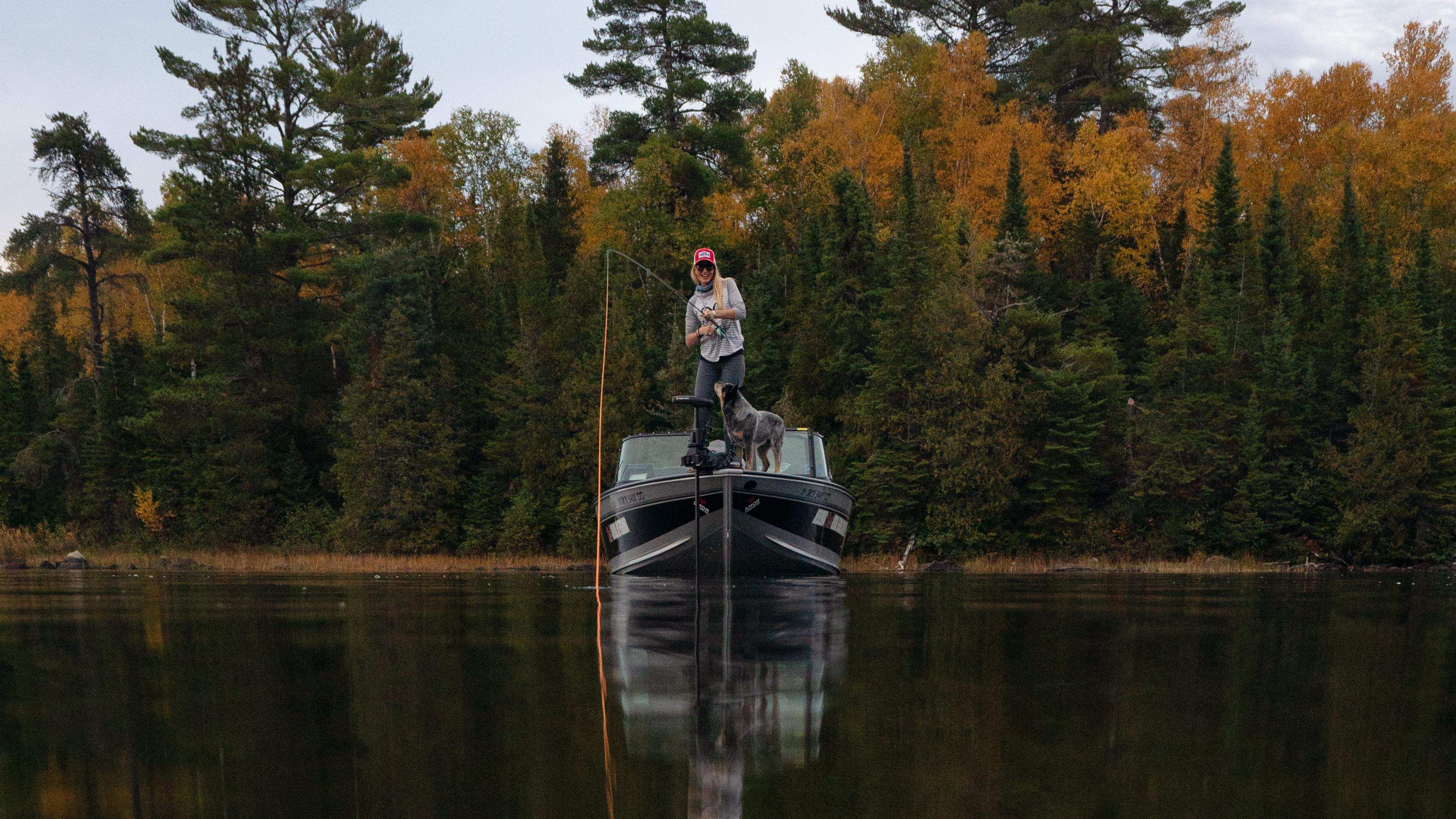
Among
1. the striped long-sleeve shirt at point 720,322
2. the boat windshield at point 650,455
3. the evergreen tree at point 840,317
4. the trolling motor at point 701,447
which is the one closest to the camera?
the trolling motor at point 701,447

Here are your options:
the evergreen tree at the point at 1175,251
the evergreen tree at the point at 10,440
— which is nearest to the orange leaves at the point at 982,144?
the evergreen tree at the point at 1175,251

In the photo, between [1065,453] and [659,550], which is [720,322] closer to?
[659,550]

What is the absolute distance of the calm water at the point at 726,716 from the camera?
3432mm

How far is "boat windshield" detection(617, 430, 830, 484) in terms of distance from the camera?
57.1 feet

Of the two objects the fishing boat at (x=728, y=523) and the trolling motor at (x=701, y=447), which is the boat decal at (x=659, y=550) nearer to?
the fishing boat at (x=728, y=523)

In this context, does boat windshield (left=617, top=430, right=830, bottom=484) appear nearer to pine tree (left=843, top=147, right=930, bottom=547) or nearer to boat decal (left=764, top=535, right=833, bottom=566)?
boat decal (left=764, top=535, right=833, bottom=566)

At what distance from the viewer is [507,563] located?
119 feet

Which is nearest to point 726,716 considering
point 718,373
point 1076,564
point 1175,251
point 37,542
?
point 718,373

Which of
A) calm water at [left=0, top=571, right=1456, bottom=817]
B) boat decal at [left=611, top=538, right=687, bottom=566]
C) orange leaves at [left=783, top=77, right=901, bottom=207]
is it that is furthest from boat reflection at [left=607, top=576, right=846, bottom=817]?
orange leaves at [left=783, top=77, right=901, bottom=207]

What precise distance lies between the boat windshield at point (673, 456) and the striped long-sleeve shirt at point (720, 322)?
4.51m

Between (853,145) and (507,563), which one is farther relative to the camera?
(853,145)

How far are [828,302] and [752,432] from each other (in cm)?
2710

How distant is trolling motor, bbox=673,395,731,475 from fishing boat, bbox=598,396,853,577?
26.1 inches

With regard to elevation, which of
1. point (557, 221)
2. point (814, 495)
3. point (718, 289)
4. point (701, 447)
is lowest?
point (814, 495)
